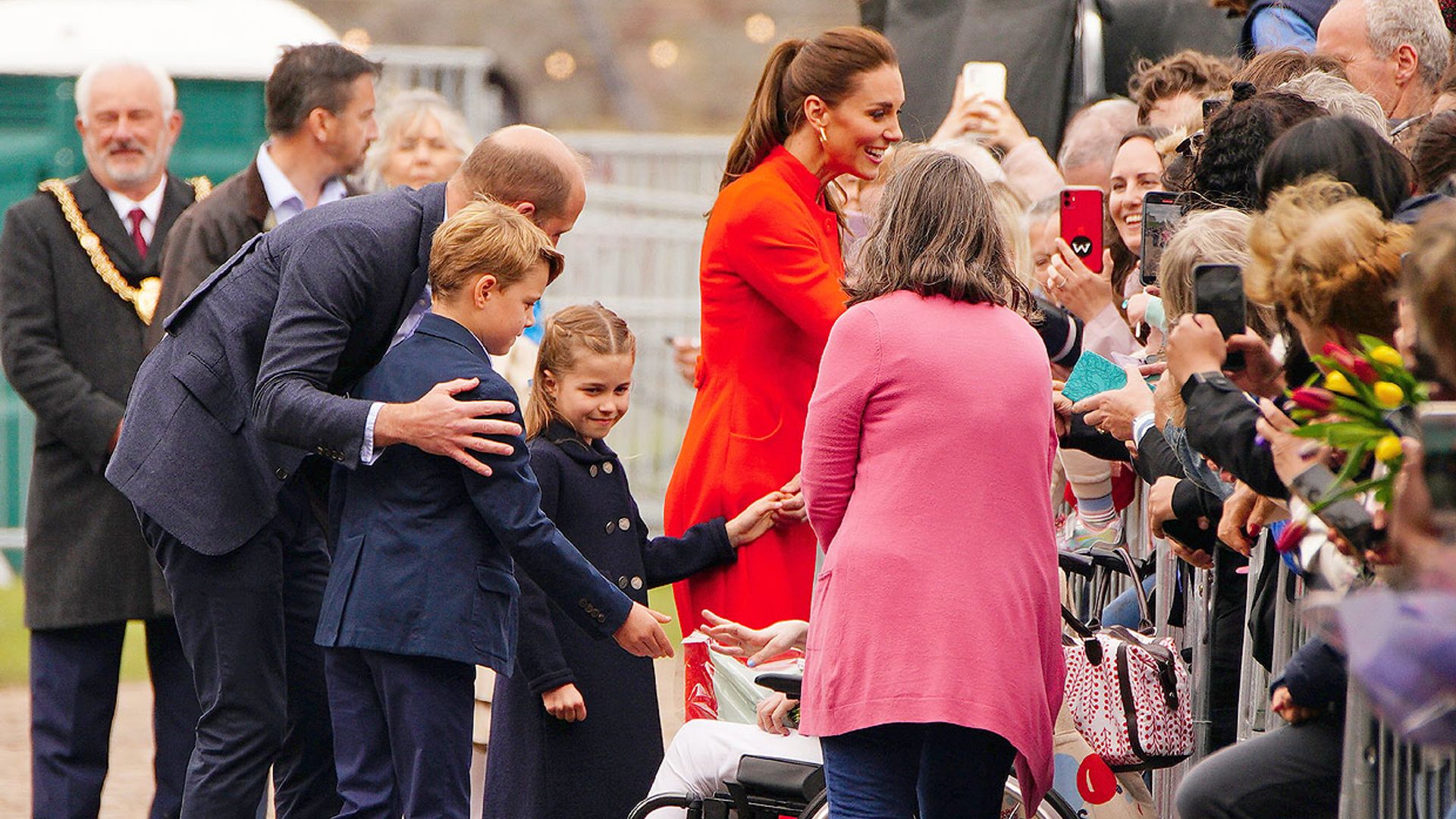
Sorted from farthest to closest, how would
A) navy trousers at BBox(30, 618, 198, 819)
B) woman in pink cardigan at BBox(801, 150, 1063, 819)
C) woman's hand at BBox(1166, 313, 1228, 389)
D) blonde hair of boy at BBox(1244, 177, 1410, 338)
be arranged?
navy trousers at BBox(30, 618, 198, 819), woman in pink cardigan at BBox(801, 150, 1063, 819), woman's hand at BBox(1166, 313, 1228, 389), blonde hair of boy at BBox(1244, 177, 1410, 338)

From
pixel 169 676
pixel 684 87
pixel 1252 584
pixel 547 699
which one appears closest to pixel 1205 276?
pixel 1252 584

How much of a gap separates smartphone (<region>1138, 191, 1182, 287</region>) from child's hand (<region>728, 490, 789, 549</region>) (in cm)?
93

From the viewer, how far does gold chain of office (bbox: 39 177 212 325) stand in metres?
5.29

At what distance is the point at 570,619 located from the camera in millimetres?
4195

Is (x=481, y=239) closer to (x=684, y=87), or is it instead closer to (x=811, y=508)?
(x=811, y=508)

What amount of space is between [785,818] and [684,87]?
15.6m

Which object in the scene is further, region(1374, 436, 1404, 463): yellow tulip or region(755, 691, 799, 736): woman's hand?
region(755, 691, 799, 736): woman's hand

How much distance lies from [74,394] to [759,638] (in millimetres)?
2224

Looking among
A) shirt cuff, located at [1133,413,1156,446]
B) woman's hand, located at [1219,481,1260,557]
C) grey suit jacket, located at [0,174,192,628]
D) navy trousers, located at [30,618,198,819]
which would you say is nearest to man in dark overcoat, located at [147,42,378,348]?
grey suit jacket, located at [0,174,192,628]

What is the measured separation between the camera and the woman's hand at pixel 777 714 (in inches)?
155

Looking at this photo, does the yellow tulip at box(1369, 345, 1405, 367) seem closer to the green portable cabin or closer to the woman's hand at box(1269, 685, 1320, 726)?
the woman's hand at box(1269, 685, 1320, 726)

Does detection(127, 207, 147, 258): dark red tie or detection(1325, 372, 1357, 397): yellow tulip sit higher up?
detection(1325, 372, 1357, 397): yellow tulip

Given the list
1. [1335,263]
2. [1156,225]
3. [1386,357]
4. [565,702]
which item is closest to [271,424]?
[565,702]

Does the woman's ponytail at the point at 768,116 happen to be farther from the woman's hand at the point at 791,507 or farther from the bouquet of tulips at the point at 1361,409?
the bouquet of tulips at the point at 1361,409
